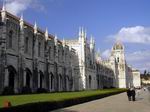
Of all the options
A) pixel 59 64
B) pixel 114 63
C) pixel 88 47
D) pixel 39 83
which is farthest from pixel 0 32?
pixel 114 63

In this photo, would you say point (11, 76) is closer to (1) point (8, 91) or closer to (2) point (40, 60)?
(1) point (8, 91)

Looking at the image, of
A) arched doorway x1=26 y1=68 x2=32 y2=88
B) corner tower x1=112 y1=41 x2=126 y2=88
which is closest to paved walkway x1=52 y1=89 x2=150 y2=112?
arched doorway x1=26 y1=68 x2=32 y2=88

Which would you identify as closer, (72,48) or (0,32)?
(0,32)

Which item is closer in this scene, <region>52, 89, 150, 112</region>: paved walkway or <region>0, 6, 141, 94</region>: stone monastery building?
<region>52, 89, 150, 112</region>: paved walkway

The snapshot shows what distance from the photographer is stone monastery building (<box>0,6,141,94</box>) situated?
1673 inches

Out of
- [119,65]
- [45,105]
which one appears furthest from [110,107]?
[119,65]

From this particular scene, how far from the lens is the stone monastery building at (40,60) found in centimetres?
4250

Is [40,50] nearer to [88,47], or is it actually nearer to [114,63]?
[88,47]

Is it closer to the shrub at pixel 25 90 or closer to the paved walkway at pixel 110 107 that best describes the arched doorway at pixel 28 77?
the shrub at pixel 25 90

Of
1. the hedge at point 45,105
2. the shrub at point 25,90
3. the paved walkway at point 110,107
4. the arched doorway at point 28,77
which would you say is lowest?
the paved walkway at point 110,107

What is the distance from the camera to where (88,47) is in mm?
89312

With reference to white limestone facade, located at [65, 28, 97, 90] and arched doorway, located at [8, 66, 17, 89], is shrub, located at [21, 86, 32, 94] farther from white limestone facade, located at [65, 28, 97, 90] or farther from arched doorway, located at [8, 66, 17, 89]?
white limestone facade, located at [65, 28, 97, 90]

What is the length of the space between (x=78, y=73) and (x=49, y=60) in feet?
71.8

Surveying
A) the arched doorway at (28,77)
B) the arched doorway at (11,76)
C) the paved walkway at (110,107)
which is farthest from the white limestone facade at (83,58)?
the paved walkway at (110,107)
